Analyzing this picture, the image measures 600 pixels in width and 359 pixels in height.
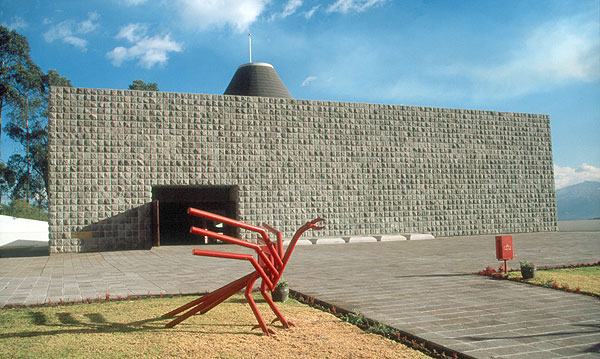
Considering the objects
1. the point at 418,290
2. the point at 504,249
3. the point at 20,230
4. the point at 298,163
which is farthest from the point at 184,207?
the point at 418,290

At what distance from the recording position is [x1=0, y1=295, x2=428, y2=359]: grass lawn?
3910mm

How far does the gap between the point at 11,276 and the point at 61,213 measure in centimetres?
700

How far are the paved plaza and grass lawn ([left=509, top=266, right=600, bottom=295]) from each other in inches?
17.0

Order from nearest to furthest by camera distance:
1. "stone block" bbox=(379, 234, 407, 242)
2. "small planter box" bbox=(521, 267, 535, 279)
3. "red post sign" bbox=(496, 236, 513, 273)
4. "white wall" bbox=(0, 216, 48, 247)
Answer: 1. "small planter box" bbox=(521, 267, 535, 279)
2. "red post sign" bbox=(496, 236, 513, 273)
3. "stone block" bbox=(379, 234, 407, 242)
4. "white wall" bbox=(0, 216, 48, 247)

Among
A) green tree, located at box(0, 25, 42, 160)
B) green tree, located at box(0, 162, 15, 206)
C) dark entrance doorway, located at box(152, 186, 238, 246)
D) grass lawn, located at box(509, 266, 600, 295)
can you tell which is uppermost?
green tree, located at box(0, 25, 42, 160)

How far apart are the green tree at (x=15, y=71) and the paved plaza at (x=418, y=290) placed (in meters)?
24.8

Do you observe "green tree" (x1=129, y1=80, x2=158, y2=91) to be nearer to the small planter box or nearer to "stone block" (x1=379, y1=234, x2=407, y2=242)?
"stone block" (x1=379, y1=234, x2=407, y2=242)

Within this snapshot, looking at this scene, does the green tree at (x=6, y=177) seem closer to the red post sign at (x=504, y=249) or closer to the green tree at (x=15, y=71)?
the green tree at (x=15, y=71)

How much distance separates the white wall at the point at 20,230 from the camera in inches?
1088

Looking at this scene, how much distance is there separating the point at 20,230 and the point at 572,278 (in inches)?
1225

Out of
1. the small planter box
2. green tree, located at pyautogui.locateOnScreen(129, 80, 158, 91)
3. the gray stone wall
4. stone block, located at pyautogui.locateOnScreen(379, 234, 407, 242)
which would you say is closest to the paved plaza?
the small planter box

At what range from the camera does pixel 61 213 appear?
16031mm

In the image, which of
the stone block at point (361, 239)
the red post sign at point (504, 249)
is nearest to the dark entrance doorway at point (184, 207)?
the stone block at point (361, 239)

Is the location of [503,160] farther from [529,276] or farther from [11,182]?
[11,182]
